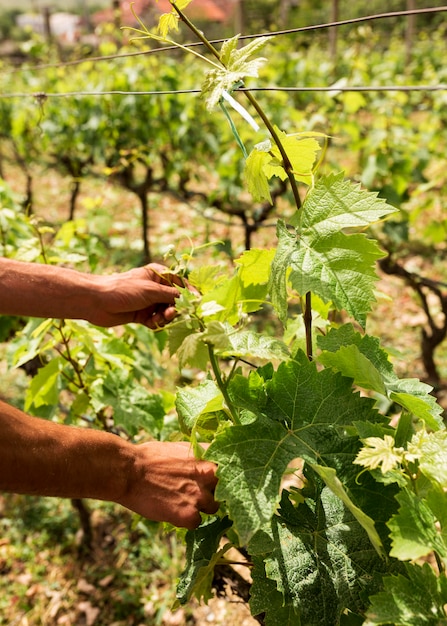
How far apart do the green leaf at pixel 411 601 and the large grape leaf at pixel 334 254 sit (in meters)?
0.43

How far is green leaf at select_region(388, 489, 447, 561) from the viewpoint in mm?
862

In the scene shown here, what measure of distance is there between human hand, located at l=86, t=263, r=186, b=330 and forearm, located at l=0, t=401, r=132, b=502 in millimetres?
441

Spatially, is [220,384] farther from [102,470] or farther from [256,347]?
[102,470]

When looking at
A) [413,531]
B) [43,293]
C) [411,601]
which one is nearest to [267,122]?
[413,531]

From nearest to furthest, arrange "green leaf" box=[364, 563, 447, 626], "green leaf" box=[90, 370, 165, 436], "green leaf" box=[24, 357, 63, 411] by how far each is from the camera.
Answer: "green leaf" box=[364, 563, 447, 626]
"green leaf" box=[90, 370, 165, 436]
"green leaf" box=[24, 357, 63, 411]

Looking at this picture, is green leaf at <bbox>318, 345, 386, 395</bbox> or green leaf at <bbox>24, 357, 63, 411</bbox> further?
green leaf at <bbox>24, 357, 63, 411</bbox>

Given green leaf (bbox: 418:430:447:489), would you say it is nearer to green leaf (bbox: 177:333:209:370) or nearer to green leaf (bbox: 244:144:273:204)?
green leaf (bbox: 177:333:209:370)

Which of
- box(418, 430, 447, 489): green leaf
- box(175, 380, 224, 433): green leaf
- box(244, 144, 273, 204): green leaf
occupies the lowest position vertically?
box(175, 380, 224, 433): green leaf

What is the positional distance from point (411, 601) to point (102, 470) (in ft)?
2.12

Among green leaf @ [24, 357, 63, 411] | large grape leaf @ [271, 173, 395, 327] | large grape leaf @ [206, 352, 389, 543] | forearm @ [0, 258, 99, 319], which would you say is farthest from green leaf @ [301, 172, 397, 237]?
green leaf @ [24, 357, 63, 411]

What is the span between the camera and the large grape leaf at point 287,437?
960 millimetres

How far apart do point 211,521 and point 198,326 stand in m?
0.47

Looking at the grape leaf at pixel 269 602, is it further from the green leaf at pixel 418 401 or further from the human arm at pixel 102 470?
the green leaf at pixel 418 401

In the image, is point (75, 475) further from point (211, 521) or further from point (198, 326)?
point (198, 326)
